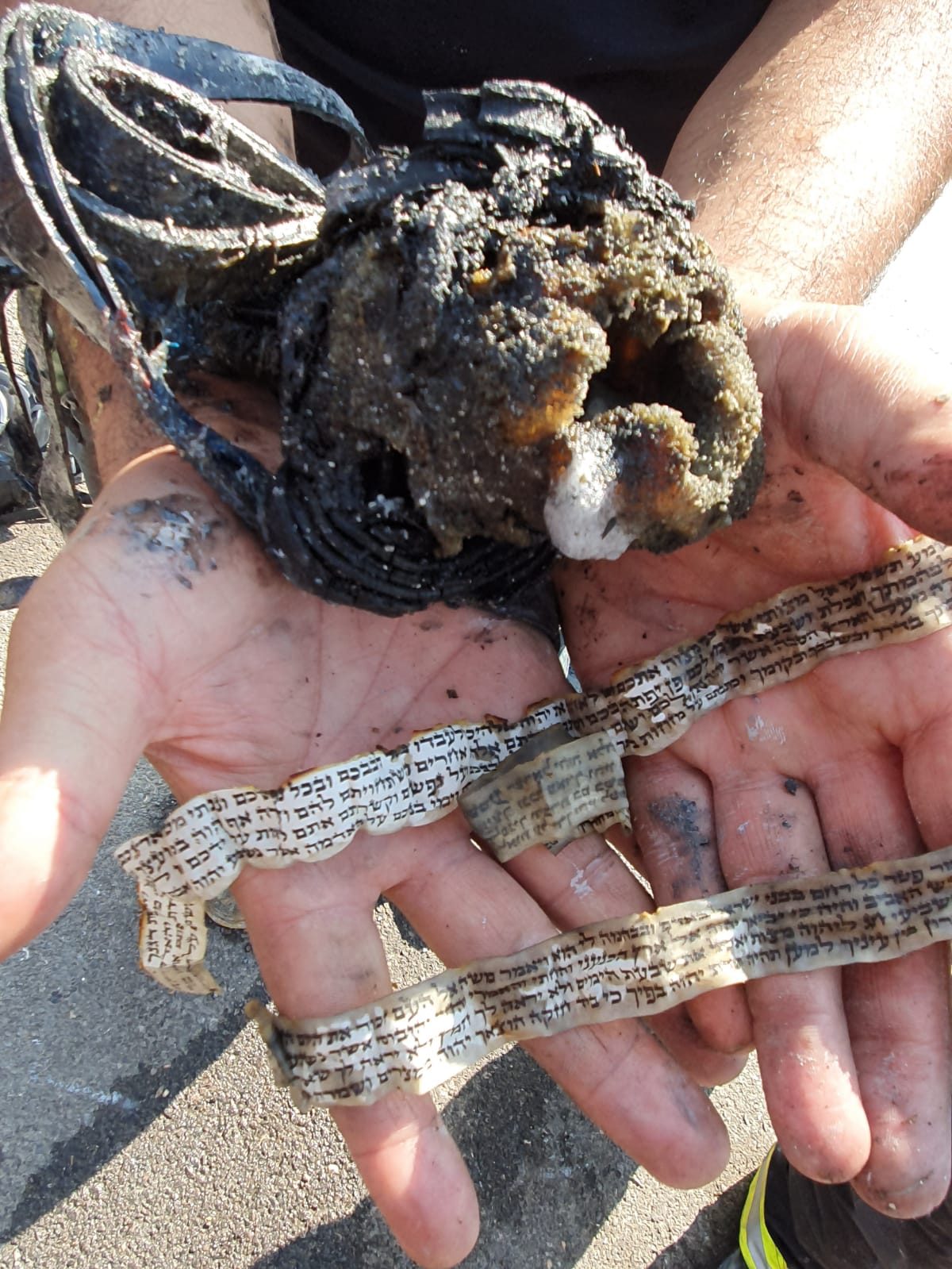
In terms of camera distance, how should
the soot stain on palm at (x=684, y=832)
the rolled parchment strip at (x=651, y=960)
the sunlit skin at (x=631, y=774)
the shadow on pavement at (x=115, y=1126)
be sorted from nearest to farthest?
the sunlit skin at (x=631, y=774), the rolled parchment strip at (x=651, y=960), the soot stain on palm at (x=684, y=832), the shadow on pavement at (x=115, y=1126)

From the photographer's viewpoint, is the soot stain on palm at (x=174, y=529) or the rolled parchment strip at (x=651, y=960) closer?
the soot stain on palm at (x=174, y=529)

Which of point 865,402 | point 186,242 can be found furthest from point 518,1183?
point 186,242

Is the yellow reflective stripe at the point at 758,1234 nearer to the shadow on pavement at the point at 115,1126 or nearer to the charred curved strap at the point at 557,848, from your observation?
the charred curved strap at the point at 557,848

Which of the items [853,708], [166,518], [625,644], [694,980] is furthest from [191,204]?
[694,980]

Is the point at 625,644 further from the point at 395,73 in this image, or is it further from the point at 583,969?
the point at 395,73

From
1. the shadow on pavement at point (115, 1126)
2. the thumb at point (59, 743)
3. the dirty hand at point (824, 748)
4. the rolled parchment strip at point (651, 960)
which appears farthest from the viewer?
the shadow on pavement at point (115, 1126)

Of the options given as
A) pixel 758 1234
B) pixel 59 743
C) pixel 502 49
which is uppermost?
pixel 502 49

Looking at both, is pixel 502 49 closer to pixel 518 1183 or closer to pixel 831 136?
pixel 831 136

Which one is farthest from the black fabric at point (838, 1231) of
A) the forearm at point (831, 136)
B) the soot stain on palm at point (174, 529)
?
the forearm at point (831, 136)
